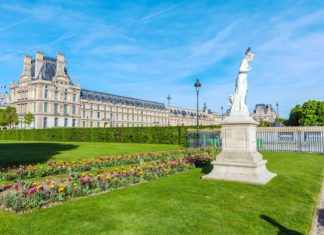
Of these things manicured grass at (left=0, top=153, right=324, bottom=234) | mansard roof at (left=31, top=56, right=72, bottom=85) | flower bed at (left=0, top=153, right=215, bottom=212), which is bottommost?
manicured grass at (left=0, top=153, right=324, bottom=234)

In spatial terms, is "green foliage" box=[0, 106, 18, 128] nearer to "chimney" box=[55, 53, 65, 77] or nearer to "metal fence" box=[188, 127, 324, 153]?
"chimney" box=[55, 53, 65, 77]

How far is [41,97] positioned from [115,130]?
4330 centimetres

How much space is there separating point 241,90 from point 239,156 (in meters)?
2.36

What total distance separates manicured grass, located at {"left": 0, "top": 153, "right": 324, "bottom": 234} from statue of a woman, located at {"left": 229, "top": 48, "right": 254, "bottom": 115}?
2.68 m

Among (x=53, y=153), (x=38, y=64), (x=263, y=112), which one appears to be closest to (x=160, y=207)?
(x=53, y=153)

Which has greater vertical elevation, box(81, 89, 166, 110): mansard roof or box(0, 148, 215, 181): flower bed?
box(81, 89, 166, 110): mansard roof

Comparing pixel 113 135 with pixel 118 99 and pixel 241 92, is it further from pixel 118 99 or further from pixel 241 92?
pixel 118 99

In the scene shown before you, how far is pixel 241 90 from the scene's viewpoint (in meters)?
9.00

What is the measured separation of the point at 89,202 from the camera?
573cm

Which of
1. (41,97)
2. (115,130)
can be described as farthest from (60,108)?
(115,130)

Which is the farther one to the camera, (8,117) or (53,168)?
(8,117)

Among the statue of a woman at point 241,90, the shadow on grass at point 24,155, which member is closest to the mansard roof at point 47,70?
the shadow on grass at point 24,155

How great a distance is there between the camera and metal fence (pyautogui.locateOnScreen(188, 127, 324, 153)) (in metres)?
20.0

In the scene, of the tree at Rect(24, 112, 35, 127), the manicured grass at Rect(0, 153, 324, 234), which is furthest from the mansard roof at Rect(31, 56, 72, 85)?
the manicured grass at Rect(0, 153, 324, 234)
